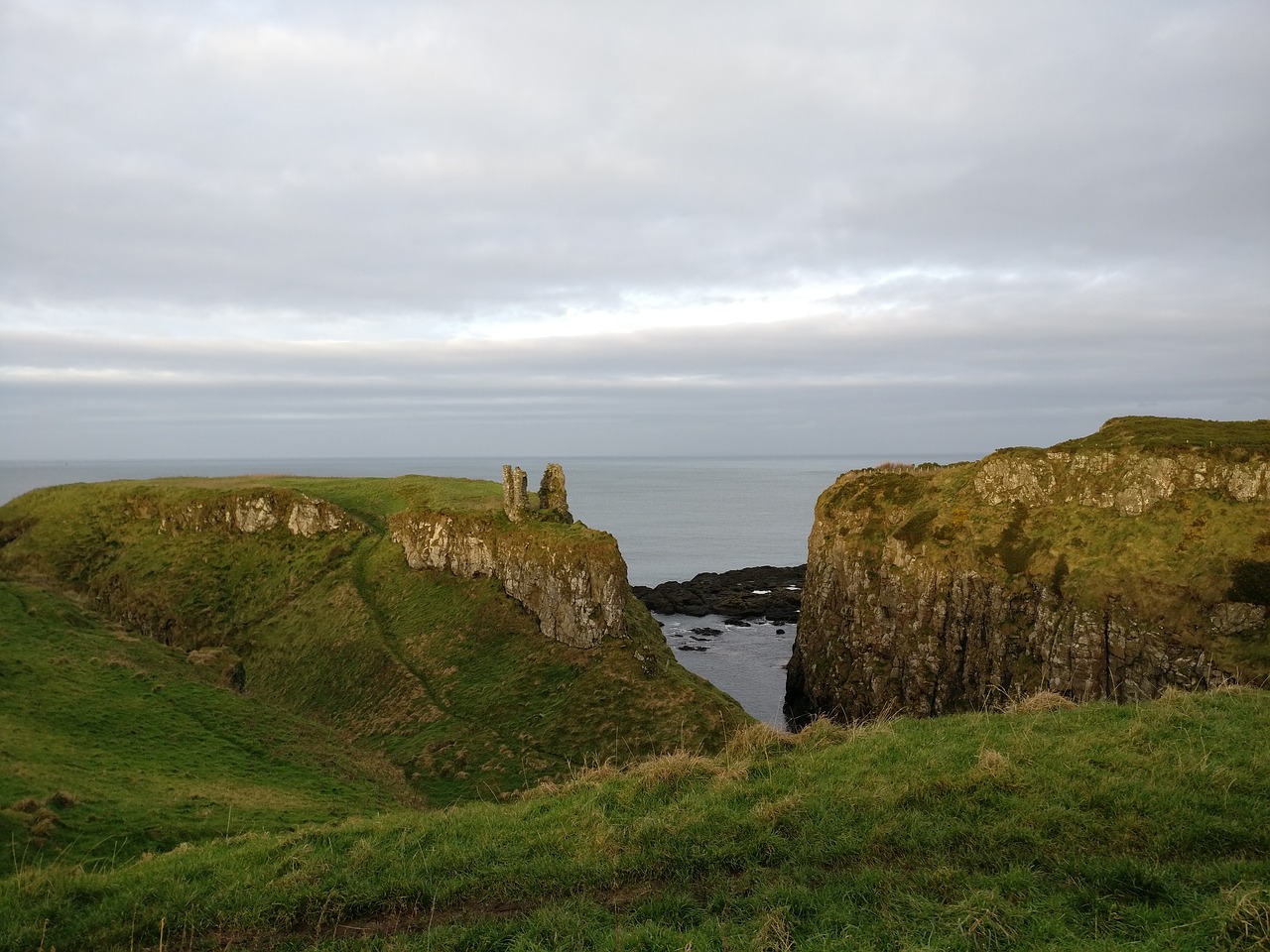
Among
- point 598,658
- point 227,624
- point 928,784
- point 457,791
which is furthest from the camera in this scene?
point 227,624

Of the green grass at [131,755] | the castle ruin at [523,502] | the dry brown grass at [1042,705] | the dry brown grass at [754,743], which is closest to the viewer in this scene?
the dry brown grass at [754,743]

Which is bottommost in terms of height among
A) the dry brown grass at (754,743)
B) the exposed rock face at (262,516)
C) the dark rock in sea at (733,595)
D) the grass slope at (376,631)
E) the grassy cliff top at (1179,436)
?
the dark rock in sea at (733,595)

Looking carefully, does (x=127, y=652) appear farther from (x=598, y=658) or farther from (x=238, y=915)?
(x=238, y=915)

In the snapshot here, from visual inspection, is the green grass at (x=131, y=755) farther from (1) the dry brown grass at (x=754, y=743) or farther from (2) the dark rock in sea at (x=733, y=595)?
(2) the dark rock in sea at (x=733, y=595)

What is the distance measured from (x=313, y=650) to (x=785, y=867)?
6704 centimetres

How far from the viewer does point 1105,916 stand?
10117mm

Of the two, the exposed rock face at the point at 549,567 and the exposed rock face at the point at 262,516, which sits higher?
the exposed rock face at the point at 262,516

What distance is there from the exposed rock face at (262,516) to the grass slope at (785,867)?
77.6m

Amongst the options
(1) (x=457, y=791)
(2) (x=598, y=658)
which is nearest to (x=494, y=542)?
(2) (x=598, y=658)

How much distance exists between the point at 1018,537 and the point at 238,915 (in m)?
70.6

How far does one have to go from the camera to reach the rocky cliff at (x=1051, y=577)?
5497cm

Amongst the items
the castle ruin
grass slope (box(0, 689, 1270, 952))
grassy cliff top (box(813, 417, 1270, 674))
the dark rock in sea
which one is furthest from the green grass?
the dark rock in sea

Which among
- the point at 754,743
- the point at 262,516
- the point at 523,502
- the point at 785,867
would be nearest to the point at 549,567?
the point at 523,502

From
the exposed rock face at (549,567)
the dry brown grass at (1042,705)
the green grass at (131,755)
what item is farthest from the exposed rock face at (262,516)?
the dry brown grass at (1042,705)
